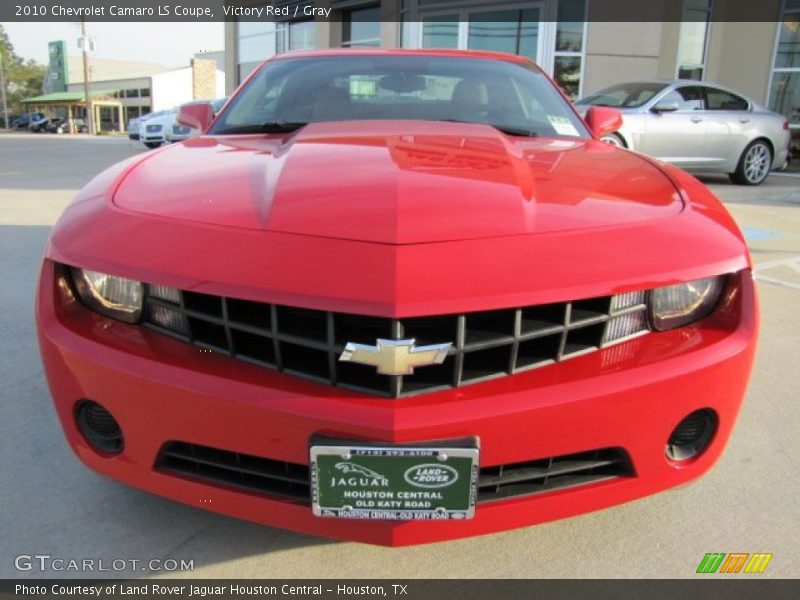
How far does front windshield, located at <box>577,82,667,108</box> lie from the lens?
8672mm

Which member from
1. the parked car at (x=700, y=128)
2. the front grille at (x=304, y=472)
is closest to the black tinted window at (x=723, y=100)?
the parked car at (x=700, y=128)

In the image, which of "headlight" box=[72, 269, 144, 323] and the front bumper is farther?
"headlight" box=[72, 269, 144, 323]

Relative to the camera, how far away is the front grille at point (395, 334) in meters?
1.42

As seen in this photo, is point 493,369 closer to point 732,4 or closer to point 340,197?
point 340,197

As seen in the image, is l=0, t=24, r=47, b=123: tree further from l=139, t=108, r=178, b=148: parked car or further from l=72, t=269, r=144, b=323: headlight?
l=72, t=269, r=144, b=323: headlight

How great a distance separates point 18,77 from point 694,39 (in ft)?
290

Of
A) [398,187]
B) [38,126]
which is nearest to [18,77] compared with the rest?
[38,126]

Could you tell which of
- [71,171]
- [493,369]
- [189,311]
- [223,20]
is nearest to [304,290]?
[189,311]

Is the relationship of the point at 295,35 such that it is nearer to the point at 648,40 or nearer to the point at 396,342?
the point at 648,40

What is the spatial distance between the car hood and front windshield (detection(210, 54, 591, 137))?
44 centimetres

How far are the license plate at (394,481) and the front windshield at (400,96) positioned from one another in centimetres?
160

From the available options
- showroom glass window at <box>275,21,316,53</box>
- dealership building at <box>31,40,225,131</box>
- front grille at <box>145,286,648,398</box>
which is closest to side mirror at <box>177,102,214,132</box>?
front grille at <box>145,286,648,398</box>

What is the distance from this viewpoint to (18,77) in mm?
80062

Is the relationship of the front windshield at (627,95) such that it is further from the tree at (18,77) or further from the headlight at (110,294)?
the tree at (18,77)
